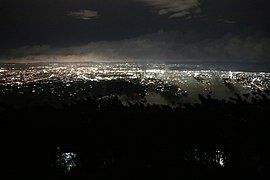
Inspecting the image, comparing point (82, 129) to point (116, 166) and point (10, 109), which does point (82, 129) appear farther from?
point (10, 109)

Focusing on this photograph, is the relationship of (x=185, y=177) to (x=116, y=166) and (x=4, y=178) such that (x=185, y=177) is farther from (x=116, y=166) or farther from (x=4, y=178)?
(x=4, y=178)

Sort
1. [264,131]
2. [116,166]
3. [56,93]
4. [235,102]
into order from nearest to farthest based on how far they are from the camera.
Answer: [116,166]
[264,131]
[235,102]
[56,93]

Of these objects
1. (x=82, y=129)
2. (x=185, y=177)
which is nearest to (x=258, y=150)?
(x=185, y=177)

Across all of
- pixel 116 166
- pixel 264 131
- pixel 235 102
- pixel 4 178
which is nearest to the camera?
pixel 4 178

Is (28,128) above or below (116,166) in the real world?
above

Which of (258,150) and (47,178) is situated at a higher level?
(258,150)

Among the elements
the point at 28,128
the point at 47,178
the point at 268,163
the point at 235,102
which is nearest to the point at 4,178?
the point at 47,178

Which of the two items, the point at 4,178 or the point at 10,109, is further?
the point at 10,109
